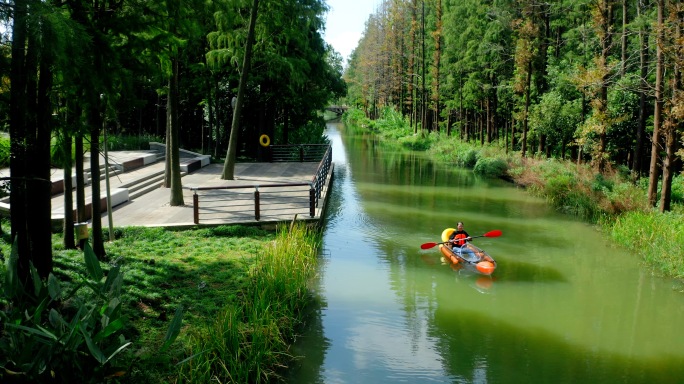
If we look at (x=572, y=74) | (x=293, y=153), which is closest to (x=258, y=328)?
(x=572, y=74)

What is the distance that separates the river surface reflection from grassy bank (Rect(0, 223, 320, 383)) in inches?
38.2

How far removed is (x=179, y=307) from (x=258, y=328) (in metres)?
2.51

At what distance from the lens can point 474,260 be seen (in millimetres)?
14281

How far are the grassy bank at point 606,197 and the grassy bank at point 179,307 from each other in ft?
29.1

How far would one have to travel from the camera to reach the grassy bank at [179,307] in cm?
602

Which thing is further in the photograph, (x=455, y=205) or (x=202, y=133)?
(x=202, y=133)

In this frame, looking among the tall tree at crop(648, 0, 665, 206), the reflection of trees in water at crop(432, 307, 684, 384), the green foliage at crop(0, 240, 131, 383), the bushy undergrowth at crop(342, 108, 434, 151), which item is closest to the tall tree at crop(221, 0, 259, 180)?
the tall tree at crop(648, 0, 665, 206)

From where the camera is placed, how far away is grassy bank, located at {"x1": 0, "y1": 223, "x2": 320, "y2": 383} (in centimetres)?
602

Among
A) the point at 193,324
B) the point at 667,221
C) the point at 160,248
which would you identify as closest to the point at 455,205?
the point at 667,221

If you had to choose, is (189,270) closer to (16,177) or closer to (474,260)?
(16,177)

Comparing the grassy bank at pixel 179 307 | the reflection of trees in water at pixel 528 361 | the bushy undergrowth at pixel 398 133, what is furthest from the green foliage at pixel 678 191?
the bushy undergrowth at pixel 398 133

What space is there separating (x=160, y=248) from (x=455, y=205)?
13.5 m

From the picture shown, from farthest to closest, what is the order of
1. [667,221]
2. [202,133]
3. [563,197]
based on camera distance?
[202,133], [563,197], [667,221]

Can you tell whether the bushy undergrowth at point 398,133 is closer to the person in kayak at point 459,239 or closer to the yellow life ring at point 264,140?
the yellow life ring at point 264,140
